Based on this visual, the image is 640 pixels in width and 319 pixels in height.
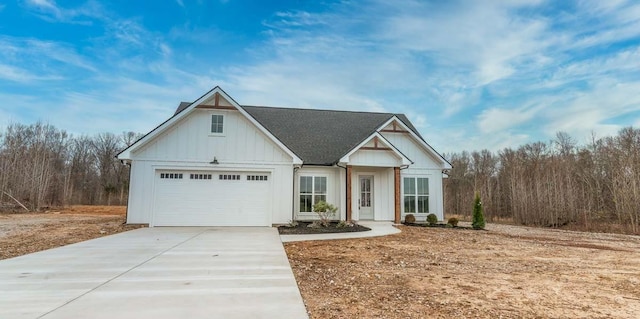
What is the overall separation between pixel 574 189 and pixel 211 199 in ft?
63.9

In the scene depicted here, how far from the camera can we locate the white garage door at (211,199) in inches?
501

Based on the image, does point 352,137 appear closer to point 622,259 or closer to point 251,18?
point 251,18

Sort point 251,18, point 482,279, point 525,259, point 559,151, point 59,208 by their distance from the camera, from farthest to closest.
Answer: point 559,151 < point 59,208 < point 251,18 < point 525,259 < point 482,279

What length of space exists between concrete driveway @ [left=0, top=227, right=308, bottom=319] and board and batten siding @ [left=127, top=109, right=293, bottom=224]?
4.51 metres

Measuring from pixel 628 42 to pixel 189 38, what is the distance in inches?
818

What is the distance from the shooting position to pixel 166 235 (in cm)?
1016

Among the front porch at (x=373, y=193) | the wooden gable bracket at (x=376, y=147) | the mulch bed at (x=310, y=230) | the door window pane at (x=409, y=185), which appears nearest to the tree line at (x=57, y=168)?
the mulch bed at (x=310, y=230)

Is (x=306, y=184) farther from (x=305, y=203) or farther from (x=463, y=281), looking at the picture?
(x=463, y=281)

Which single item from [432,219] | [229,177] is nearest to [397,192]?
[432,219]

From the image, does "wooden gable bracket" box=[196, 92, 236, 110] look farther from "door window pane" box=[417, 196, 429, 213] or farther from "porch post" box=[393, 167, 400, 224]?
"door window pane" box=[417, 196, 429, 213]

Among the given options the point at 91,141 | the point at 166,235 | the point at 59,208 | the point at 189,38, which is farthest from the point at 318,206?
the point at 91,141

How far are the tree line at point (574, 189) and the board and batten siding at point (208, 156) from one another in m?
15.3

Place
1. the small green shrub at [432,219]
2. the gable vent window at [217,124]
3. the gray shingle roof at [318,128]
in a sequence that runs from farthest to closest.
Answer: the gray shingle roof at [318,128] → the small green shrub at [432,219] → the gable vent window at [217,124]

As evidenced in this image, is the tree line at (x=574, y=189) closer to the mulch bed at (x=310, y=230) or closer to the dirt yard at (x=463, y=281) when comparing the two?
the dirt yard at (x=463, y=281)
